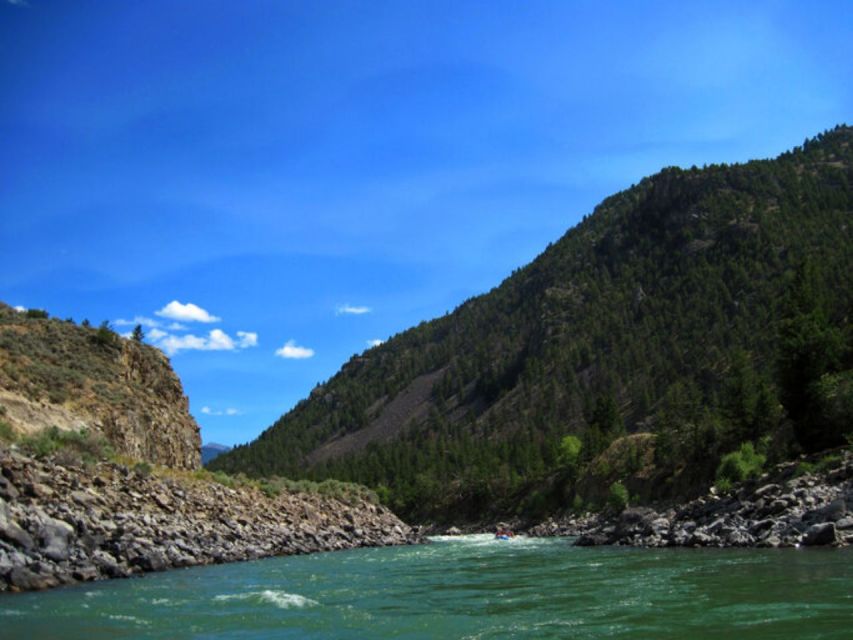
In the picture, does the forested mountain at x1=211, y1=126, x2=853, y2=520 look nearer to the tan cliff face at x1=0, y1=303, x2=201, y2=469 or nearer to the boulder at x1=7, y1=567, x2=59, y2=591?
the boulder at x1=7, y1=567, x2=59, y2=591

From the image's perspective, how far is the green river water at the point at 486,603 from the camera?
13.7 m

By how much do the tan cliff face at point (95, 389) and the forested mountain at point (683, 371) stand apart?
45621 mm

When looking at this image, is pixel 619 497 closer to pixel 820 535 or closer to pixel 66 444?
pixel 820 535

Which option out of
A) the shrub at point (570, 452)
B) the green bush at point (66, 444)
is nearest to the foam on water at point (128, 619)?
the green bush at point (66, 444)

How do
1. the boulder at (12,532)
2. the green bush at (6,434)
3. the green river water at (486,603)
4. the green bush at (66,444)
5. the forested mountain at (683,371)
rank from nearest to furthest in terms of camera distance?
the green river water at (486,603)
the boulder at (12,532)
the green bush at (66,444)
the green bush at (6,434)
the forested mountain at (683,371)

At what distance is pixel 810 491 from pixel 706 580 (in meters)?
12.5

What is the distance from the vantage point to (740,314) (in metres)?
138

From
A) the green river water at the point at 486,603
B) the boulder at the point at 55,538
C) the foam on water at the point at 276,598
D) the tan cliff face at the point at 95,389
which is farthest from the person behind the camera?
the tan cliff face at the point at 95,389

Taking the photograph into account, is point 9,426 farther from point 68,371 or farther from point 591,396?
point 591,396

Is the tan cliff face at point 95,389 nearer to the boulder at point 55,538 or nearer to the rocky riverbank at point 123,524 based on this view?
the rocky riverbank at point 123,524

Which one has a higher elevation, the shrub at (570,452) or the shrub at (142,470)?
the shrub at (142,470)

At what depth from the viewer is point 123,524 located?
27.0 meters

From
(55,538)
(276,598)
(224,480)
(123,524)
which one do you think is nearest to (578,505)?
(224,480)

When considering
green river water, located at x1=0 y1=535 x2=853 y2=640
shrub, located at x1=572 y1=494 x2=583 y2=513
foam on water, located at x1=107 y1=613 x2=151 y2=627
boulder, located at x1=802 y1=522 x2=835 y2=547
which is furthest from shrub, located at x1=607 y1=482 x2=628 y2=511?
foam on water, located at x1=107 y1=613 x2=151 y2=627
